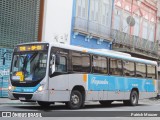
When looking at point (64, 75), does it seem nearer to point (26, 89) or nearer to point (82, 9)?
point (26, 89)

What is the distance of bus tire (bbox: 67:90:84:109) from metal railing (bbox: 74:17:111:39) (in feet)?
38.4

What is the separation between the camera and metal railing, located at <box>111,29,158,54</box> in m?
37.0

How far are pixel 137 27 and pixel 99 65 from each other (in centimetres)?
2090

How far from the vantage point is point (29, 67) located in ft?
60.1

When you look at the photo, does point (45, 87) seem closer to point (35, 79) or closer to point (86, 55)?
point (35, 79)

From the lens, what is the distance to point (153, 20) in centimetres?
4519

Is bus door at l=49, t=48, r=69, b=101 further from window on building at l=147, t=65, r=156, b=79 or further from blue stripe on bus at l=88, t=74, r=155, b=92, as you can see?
window on building at l=147, t=65, r=156, b=79

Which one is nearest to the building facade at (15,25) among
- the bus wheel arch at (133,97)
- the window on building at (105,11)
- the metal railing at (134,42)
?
the bus wheel arch at (133,97)

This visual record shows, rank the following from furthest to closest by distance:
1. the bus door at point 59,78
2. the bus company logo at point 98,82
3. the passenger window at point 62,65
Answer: the bus company logo at point 98,82 → the passenger window at point 62,65 → the bus door at point 59,78

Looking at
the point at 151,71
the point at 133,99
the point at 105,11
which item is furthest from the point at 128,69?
the point at 105,11

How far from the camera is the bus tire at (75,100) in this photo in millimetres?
19281

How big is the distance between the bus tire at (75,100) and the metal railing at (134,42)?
56.7ft

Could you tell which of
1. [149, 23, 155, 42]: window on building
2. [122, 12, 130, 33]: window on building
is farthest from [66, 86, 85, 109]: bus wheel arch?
[149, 23, 155, 42]: window on building

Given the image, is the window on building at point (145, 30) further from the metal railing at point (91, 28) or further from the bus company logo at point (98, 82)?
the bus company logo at point (98, 82)
